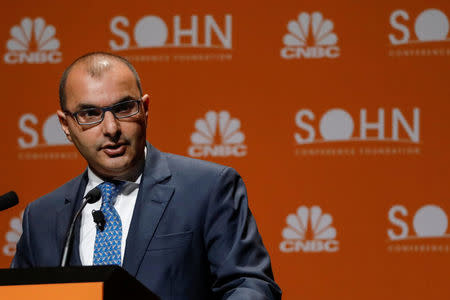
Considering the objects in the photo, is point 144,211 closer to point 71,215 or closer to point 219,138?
point 71,215

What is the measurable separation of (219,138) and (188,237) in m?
1.31

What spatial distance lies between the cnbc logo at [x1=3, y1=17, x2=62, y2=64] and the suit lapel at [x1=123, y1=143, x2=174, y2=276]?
1411mm

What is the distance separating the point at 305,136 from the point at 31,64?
4.51 feet

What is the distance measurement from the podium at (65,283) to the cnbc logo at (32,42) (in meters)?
2.23

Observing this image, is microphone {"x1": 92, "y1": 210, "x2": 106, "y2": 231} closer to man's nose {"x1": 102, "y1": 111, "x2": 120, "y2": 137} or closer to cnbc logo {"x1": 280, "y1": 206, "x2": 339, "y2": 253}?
man's nose {"x1": 102, "y1": 111, "x2": 120, "y2": 137}

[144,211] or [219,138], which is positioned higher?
[219,138]

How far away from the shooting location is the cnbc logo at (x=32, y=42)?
10.6 ft

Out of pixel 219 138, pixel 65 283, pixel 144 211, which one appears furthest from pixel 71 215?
pixel 219 138

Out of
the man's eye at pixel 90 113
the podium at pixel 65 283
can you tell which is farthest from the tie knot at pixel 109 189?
the podium at pixel 65 283

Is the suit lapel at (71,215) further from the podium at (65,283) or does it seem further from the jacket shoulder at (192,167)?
the podium at (65,283)

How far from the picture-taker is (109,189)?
78.3 inches

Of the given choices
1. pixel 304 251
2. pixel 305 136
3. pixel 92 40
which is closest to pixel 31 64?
pixel 92 40

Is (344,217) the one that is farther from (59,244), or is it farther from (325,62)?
(59,244)

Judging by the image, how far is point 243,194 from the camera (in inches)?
77.9
